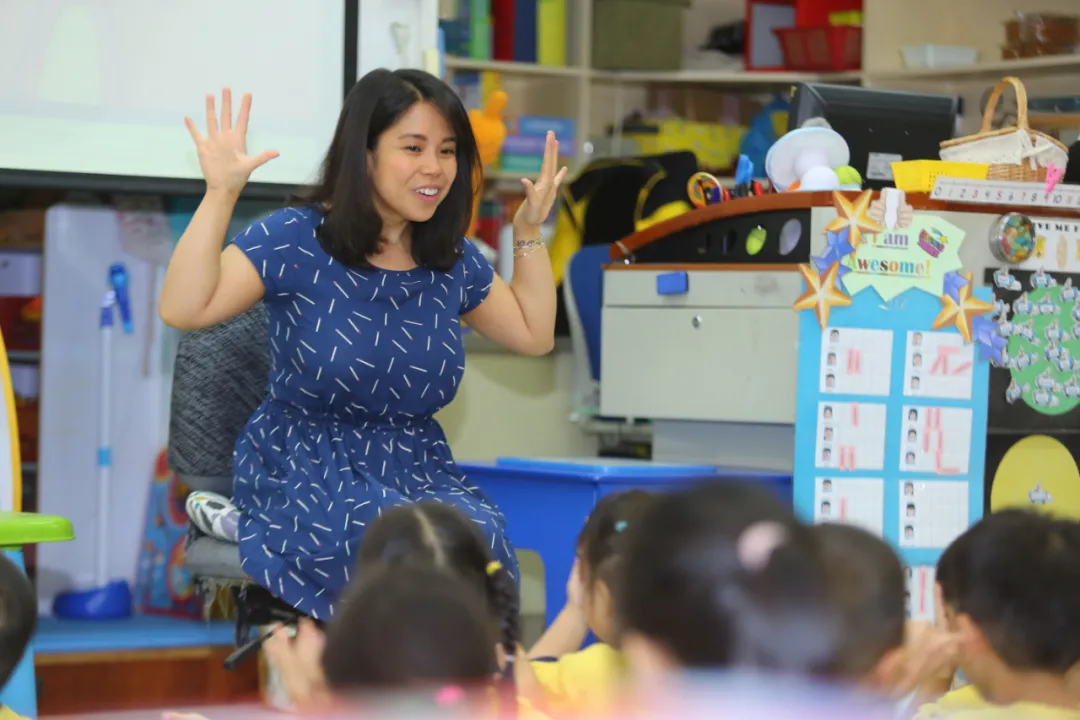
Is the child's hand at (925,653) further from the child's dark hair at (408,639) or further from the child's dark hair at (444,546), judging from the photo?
the child's dark hair at (408,639)

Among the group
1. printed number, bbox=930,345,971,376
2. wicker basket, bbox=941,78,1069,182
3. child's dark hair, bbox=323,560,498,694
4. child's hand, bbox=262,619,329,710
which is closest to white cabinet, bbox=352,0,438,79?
wicker basket, bbox=941,78,1069,182

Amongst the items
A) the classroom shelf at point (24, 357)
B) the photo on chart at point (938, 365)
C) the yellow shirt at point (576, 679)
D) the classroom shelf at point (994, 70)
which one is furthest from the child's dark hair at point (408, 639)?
the classroom shelf at point (994, 70)

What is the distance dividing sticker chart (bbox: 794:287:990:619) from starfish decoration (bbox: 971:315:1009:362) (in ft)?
0.04

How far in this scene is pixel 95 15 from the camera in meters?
2.71

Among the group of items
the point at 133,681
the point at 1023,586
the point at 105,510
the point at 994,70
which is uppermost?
the point at 994,70

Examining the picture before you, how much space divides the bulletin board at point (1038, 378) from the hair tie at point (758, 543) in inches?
64.4

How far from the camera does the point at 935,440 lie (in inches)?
88.4

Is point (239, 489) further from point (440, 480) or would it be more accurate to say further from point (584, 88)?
point (584, 88)

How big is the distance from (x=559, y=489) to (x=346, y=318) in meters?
0.52

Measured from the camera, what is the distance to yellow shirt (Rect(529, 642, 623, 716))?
1.38m

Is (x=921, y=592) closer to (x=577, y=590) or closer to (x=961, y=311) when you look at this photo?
(x=961, y=311)

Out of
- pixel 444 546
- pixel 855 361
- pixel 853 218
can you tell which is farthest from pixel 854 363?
pixel 444 546

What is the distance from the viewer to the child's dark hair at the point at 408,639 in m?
0.82

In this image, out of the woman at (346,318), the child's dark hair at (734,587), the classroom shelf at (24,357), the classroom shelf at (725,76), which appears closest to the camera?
the child's dark hair at (734,587)
